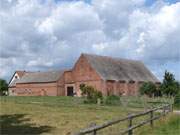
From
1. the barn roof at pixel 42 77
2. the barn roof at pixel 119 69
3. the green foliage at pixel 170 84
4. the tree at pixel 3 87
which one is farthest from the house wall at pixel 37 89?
the green foliage at pixel 170 84

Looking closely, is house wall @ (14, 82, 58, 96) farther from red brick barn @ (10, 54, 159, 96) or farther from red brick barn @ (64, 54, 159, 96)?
red brick barn @ (64, 54, 159, 96)

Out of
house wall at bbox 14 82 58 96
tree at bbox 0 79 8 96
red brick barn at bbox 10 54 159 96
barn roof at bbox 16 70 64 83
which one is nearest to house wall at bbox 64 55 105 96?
red brick barn at bbox 10 54 159 96

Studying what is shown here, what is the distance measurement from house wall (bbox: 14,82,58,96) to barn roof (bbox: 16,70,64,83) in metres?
0.93

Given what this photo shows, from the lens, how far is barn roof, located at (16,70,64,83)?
93537 millimetres

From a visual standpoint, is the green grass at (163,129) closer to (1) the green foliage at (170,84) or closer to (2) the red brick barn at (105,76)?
(1) the green foliage at (170,84)

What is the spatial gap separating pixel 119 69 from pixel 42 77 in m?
19.6

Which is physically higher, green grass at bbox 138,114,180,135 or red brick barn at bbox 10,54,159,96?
red brick barn at bbox 10,54,159,96

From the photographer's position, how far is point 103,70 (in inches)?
3263

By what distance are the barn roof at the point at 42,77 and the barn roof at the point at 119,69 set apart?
435 inches

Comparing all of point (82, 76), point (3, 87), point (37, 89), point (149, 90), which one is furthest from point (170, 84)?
point (3, 87)

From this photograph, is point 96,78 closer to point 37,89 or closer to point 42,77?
point 37,89

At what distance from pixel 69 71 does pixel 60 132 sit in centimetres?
7099

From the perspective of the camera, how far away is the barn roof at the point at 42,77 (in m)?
93.5

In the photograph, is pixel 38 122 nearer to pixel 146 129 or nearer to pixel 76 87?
pixel 146 129
